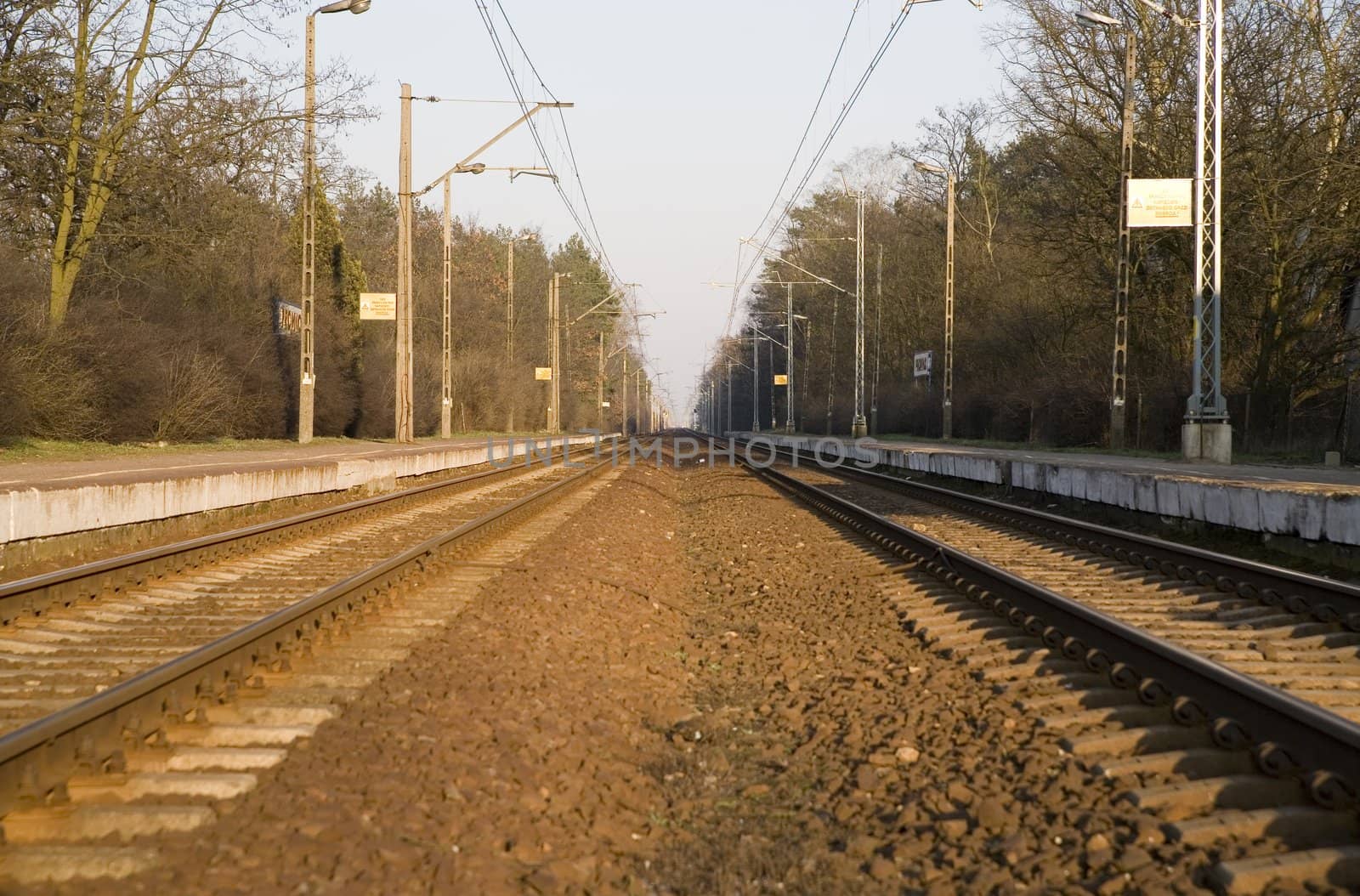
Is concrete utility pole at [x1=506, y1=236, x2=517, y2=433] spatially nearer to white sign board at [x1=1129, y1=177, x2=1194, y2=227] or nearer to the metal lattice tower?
white sign board at [x1=1129, y1=177, x2=1194, y2=227]

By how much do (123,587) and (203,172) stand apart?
23.1 meters

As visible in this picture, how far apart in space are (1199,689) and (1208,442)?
1994 centimetres

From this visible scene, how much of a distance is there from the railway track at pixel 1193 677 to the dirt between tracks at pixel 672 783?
0.21 m

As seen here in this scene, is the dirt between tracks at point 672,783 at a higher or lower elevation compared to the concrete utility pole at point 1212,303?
lower

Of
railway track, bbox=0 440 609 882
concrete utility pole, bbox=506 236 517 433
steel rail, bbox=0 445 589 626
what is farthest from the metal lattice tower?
concrete utility pole, bbox=506 236 517 433

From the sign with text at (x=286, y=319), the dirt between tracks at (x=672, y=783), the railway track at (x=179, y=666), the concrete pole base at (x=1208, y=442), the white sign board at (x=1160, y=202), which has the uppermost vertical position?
the white sign board at (x=1160, y=202)

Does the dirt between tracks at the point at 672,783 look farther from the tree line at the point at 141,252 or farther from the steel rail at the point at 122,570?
the tree line at the point at 141,252

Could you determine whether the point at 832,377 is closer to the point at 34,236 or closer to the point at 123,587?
the point at 34,236

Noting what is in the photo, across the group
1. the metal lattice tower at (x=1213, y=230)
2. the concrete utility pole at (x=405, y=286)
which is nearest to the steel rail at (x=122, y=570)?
the metal lattice tower at (x=1213, y=230)

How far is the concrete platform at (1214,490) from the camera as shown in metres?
11.8

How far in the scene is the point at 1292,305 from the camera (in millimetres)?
31047

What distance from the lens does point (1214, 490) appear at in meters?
14.0

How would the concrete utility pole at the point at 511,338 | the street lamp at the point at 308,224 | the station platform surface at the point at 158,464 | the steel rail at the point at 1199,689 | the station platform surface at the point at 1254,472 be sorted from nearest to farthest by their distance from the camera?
the steel rail at the point at 1199,689
the station platform surface at the point at 158,464
the station platform surface at the point at 1254,472
the street lamp at the point at 308,224
the concrete utility pole at the point at 511,338

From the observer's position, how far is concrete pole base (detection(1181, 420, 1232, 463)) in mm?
23344
